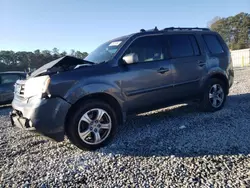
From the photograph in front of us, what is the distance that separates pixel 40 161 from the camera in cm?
329

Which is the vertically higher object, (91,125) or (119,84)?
(119,84)

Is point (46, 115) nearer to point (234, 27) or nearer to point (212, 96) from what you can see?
point (212, 96)

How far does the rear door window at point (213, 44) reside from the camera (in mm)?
5203

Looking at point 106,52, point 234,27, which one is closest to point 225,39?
point 234,27

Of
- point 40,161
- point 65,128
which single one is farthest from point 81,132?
point 40,161

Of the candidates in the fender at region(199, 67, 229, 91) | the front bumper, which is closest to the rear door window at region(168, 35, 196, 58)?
the fender at region(199, 67, 229, 91)

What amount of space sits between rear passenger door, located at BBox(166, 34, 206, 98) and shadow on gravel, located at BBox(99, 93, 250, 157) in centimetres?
66

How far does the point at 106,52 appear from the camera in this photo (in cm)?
436

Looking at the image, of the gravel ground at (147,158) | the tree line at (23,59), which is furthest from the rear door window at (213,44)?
the tree line at (23,59)

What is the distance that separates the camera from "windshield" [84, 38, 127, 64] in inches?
163

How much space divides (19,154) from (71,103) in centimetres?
126

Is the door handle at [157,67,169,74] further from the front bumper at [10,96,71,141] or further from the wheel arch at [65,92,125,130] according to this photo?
the front bumper at [10,96,71,141]

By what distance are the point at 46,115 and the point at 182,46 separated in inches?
123

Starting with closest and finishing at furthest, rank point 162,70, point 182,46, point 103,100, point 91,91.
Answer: point 91,91
point 103,100
point 162,70
point 182,46
